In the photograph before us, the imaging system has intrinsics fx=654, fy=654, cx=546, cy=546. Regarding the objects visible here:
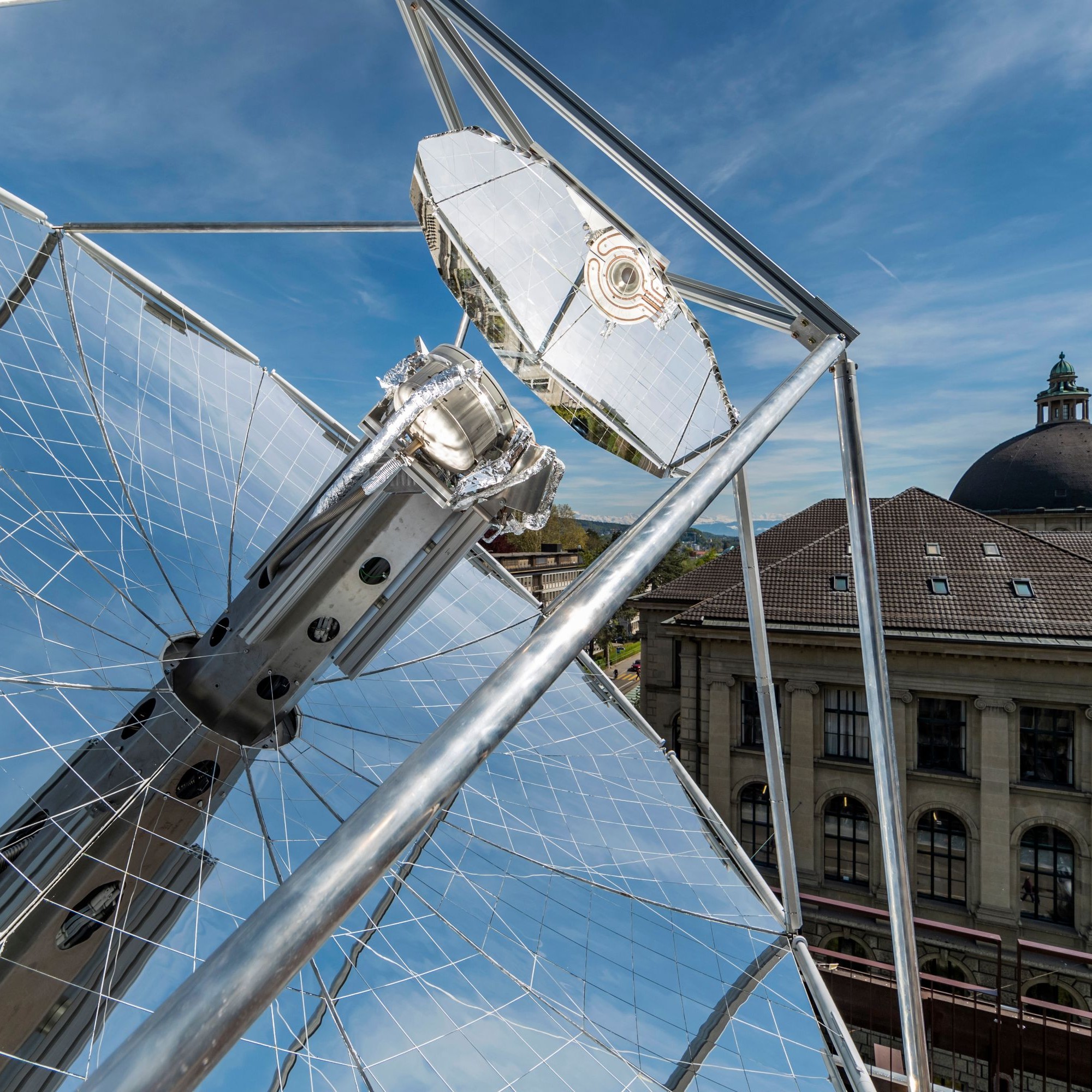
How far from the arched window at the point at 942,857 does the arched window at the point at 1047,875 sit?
1.46m

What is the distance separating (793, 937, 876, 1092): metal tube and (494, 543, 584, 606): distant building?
15650mm

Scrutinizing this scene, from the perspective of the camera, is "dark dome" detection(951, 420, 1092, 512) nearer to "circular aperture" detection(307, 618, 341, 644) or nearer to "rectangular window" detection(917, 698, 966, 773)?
"rectangular window" detection(917, 698, 966, 773)

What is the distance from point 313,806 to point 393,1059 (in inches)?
37.4

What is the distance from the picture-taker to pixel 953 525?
2272 centimetres

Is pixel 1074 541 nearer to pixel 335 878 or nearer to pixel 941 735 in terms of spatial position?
pixel 941 735

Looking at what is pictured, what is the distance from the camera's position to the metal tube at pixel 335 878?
660 millimetres

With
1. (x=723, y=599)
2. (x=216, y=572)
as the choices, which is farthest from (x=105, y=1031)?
(x=723, y=599)

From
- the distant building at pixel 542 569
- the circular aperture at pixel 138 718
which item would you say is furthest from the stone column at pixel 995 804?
the circular aperture at pixel 138 718

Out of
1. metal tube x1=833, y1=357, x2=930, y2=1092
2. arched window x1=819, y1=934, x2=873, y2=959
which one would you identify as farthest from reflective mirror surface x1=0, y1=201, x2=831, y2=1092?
arched window x1=819, y1=934, x2=873, y2=959

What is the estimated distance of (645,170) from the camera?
214cm

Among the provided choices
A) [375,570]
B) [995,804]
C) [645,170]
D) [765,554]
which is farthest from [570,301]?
[765,554]

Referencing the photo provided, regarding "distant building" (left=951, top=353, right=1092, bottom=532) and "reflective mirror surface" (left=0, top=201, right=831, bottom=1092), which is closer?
"reflective mirror surface" (left=0, top=201, right=831, bottom=1092)

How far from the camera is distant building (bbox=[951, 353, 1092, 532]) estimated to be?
41156 mm

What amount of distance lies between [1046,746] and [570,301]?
2192 cm
